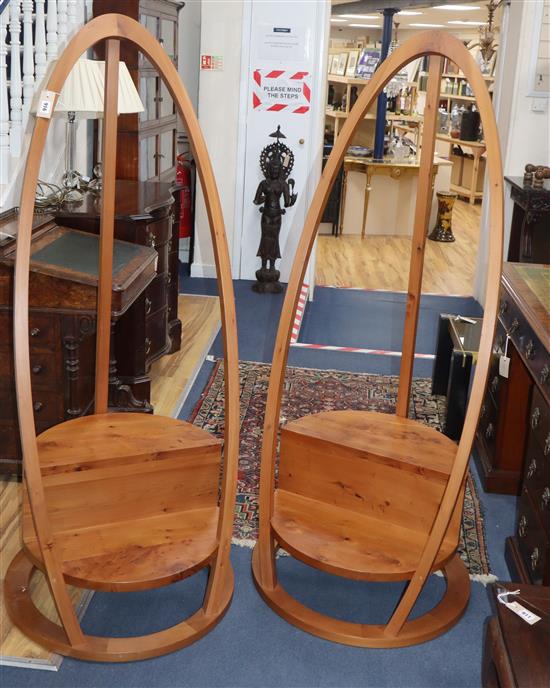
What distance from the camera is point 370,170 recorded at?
9250 millimetres

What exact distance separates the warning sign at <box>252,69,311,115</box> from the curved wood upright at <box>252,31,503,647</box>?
13.0ft

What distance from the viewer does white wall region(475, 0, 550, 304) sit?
19.8 feet

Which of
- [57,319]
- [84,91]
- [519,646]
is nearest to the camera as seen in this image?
[519,646]

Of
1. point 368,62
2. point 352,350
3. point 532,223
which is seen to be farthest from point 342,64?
point 352,350

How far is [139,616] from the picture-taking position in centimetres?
284

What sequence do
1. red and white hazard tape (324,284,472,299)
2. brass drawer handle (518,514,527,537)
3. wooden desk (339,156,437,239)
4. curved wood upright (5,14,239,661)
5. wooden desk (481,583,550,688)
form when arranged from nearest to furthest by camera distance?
wooden desk (481,583,550,688)
curved wood upright (5,14,239,661)
brass drawer handle (518,514,527,537)
red and white hazard tape (324,284,472,299)
wooden desk (339,156,437,239)

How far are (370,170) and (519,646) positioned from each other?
7.82m

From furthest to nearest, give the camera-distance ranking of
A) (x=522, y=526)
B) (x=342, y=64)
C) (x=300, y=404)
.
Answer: (x=342, y=64) < (x=300, y=404) < (x=522, y=526)

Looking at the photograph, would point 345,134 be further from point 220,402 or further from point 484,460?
point 220,402

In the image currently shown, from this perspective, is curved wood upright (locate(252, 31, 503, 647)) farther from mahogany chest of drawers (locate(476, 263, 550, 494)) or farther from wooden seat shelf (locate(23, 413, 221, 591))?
mahogany chest of drawers (locate(476, 263, 550, 494))

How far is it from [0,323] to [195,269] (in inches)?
151

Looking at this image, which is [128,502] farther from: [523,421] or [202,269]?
[202,269]

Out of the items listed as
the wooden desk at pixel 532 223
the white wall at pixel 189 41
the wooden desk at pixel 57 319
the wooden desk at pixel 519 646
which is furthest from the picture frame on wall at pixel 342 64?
the wooden desk at pixel 519 646

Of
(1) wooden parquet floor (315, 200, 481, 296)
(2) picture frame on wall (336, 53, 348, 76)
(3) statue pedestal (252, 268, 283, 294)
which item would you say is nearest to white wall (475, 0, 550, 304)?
(1) wooden parquet floor (315, 200, 481, 296)
